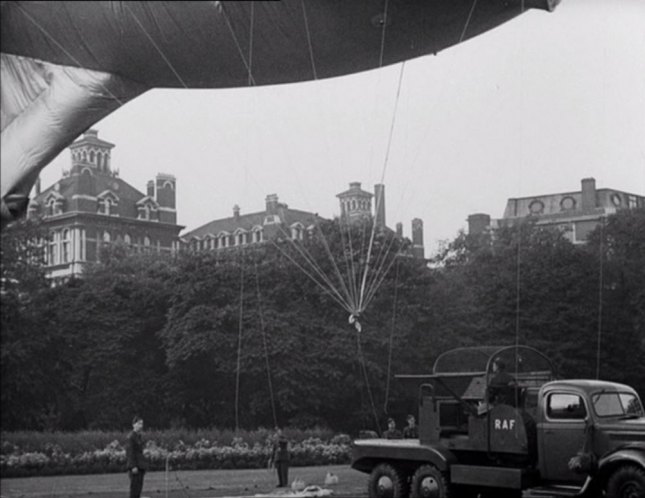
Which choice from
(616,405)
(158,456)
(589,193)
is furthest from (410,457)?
(589,193)

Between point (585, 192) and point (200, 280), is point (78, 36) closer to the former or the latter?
point (200, 280)

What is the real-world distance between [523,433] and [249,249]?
24.1m

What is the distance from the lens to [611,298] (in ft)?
103

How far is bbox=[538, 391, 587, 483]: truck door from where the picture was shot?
11812mm

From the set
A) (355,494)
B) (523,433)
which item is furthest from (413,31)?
(355,494)

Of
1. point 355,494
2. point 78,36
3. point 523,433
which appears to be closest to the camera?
point 78,36

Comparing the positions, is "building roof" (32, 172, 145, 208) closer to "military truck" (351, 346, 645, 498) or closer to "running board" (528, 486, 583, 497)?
"military truck" (351, 346, 645, 498)

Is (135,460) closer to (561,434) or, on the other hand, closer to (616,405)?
(561,434)

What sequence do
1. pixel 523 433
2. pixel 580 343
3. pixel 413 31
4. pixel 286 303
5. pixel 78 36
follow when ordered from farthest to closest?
pixel 286 303, pixel 580 343, pixel 523 433, pixel 413 31, pixel 78 36

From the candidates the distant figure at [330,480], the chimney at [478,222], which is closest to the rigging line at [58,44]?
the distant figure at [330,480]

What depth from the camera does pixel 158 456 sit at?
72.6 feet

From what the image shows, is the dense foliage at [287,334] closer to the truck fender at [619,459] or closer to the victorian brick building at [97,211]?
the victorian brick building at [97,211]

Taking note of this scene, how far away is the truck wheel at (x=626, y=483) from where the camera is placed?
1088 centimetres

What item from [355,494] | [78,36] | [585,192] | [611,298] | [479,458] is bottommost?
[355,494]
